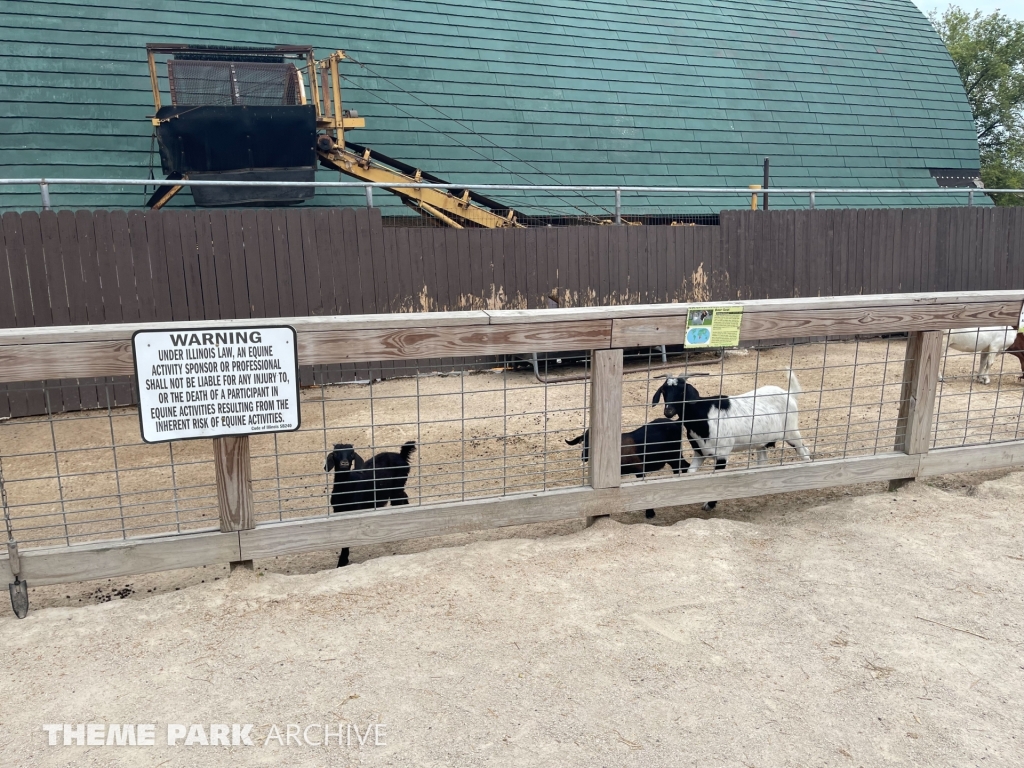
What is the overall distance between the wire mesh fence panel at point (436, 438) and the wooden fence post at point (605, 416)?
700 millimetres

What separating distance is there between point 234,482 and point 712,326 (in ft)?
7.90

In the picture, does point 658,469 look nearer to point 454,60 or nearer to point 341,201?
point 341,201

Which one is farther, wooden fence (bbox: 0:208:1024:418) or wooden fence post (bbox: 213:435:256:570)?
wooden fence (bbox: 0:208:1024:418)

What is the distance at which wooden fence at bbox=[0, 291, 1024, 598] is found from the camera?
10.3 ft

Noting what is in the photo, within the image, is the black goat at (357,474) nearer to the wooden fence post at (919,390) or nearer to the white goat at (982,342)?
the wooden fence post at (919,390)

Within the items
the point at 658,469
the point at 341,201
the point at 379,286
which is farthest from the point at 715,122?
the point at 658,469

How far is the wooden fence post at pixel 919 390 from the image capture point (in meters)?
4.28

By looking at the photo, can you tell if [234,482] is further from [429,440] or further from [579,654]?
[429,440]

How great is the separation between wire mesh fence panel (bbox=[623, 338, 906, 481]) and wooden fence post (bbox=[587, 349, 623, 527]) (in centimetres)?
27

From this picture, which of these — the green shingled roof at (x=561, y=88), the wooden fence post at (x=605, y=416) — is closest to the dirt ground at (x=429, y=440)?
the wooden fence post at (x=605, y=416)

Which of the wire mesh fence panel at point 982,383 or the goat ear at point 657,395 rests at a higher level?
the goat ear at point 657,395

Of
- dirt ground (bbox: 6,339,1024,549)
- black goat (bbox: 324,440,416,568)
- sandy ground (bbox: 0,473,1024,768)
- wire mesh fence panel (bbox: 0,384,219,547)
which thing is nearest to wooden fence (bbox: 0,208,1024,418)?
wire mesh fence panel (bbox: 0,384,219,547)

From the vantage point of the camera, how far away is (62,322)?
7.76 metres

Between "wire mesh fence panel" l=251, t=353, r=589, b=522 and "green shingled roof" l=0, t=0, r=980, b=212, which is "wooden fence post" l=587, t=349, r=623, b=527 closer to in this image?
"wire mesh fence panel" l=251, t=353, r=589, b=522
